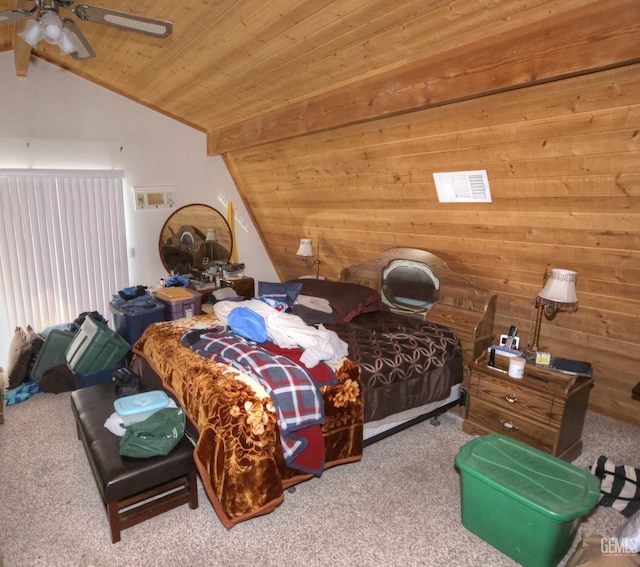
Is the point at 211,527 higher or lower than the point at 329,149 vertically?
lower

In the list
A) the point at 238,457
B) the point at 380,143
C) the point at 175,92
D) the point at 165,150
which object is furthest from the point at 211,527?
the point at 165,150

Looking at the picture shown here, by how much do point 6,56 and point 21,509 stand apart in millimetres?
3696

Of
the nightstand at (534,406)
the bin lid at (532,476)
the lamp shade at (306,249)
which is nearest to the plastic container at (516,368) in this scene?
the nightstand at (534,406)

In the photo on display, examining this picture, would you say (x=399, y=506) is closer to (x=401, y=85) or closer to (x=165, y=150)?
(x=401, y=85)

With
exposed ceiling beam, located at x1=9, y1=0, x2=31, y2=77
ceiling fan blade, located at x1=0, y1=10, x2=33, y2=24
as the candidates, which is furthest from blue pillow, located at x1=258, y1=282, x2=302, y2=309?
exposed ceiling beam, located at x1=9, y1=0, x2=31, y2=77

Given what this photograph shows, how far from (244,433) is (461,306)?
7.05 ft

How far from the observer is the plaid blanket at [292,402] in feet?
7.16

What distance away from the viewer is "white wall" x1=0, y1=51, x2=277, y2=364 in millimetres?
3926

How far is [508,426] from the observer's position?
2781mm

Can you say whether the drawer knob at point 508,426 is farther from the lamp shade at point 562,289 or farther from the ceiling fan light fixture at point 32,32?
the ceiling fan light fixture at point 32,32

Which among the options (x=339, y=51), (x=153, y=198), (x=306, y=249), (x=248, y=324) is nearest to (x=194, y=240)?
(x=153, y=198)

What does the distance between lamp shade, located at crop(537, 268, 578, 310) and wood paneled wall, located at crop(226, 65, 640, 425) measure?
17 centimetres

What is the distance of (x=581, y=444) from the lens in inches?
110

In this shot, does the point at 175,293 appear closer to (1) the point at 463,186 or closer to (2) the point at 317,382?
(2) the point at 317,382
